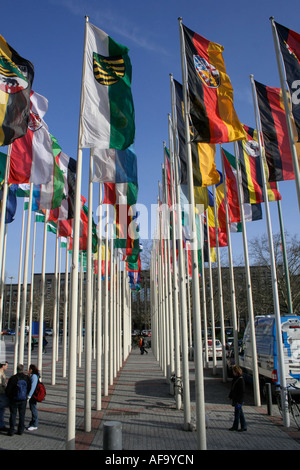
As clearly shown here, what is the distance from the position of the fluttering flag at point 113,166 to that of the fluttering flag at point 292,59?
476cm

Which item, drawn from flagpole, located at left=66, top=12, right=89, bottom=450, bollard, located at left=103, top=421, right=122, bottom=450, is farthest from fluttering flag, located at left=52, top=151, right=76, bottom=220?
bollard, located at left=103, top=421, right=122, bottom=450

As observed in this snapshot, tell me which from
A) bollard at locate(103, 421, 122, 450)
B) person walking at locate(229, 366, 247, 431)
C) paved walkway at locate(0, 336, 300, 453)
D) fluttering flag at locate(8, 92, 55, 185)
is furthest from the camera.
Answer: fluttering flag at locate(8, 92, 55, 185)

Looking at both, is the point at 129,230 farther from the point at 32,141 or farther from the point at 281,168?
the point at 281,168

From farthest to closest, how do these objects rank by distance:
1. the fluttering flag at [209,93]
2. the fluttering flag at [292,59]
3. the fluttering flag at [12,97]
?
1. the fluttering flag at [12,97]
2. the fluttering flag at [209,93]
3. the fluttering flag at [292,59]

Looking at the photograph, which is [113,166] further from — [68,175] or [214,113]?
[68,175]

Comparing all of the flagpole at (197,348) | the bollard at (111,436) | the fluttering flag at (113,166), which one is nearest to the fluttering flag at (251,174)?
the fluttering flag at (113,166)

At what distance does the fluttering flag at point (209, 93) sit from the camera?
29.3ft

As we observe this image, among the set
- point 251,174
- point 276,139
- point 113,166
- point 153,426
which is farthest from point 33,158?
point 153,426

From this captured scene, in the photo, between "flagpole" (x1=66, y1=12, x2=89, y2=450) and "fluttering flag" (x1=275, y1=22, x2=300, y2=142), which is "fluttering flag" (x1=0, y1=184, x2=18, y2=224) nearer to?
"flagpole" (x1=66, y1=12, x2=89, y2=450)

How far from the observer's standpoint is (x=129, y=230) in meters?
18.5

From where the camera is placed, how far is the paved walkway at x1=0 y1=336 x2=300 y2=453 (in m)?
8.52

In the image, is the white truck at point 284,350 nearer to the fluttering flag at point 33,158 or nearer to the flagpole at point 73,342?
the flagpole at point 73,342

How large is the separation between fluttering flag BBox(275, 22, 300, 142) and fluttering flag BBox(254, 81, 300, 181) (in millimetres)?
2051

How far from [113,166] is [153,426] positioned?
730 cm
